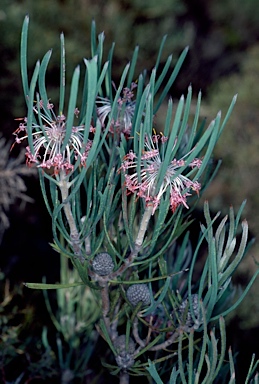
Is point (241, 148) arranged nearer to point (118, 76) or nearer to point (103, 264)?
point (118, 76)

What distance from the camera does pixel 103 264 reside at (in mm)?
245

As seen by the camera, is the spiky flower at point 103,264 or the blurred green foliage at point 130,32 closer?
the spiky flower at point 103,264

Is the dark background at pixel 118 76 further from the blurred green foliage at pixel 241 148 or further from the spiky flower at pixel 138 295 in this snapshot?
the spiky flower at pixel 138 295

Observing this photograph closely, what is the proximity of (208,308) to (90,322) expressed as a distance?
0.15 meters

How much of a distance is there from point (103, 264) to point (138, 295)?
0.02 meters

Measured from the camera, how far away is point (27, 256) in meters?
0.64

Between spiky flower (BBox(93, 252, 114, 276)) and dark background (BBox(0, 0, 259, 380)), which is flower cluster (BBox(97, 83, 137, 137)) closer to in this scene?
spiky flower (BBox(93, 252, 114, 276))

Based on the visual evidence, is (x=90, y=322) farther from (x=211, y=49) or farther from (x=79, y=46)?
(x=211, y=49)

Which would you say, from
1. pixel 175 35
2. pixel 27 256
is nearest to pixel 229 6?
pixel 175 35

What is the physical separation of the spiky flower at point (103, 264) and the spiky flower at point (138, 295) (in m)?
0.02

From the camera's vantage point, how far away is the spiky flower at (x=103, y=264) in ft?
0.80

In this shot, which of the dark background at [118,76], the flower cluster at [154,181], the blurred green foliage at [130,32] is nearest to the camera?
the flower cluster at [154,181]

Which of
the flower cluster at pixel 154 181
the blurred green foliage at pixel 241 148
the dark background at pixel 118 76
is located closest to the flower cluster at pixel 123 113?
the flower cluster at pixel 154 181

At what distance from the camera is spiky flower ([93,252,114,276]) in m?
0.25
